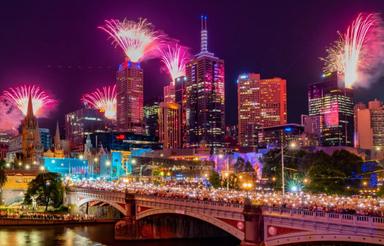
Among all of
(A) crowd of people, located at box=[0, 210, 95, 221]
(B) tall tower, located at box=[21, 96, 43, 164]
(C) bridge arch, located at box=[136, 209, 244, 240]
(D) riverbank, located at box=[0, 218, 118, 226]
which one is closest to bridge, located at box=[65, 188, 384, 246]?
(C) bridge arch, located at box=[136, 209, 244, 240]

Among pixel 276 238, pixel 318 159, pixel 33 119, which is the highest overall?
pixel 33 119

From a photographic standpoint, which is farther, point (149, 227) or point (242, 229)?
point (149, 227)

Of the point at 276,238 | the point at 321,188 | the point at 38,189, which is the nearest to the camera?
the point at 276,238

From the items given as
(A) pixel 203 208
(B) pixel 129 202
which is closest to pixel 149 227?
(B) pixel 129 202

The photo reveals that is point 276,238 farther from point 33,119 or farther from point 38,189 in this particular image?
point 33,119

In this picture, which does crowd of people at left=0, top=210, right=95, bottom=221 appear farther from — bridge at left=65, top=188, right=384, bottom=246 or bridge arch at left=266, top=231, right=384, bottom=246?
bridge arch at left=266, top=231, right=384, bottom=246

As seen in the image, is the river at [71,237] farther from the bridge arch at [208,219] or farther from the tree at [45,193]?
the tree at [45,193]
